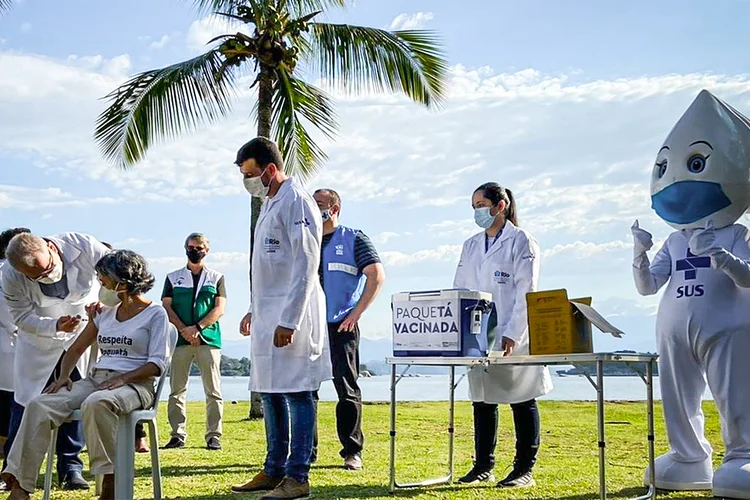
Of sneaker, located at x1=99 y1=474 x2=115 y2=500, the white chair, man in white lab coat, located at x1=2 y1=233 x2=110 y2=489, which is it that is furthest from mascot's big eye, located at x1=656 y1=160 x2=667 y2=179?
sneaker, located at x1=99 y1=474 x2=115 y2=500

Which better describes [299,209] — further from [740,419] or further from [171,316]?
[171,316]

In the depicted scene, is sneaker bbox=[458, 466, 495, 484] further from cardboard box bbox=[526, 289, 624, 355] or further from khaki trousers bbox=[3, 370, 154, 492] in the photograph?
khaki trousers bbox=[3, 370, 154, 492]

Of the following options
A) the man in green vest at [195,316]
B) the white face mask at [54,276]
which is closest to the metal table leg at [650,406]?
the white face mask at [54,276]

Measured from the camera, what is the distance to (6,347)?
22.2ft

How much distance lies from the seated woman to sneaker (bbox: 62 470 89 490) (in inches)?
37.5

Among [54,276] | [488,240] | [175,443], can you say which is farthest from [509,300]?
[175,443]

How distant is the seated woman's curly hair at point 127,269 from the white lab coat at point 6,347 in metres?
2.00

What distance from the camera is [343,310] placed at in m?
6.68

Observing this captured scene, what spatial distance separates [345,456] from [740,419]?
278 cm

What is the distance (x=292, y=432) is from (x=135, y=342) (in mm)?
1002

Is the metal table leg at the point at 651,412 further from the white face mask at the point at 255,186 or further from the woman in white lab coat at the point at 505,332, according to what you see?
the white face mask at the point at 255,186

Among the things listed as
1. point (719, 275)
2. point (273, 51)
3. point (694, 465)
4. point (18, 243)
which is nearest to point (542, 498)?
point (694, 465)

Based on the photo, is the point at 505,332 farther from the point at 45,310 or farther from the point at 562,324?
the point at 45,310

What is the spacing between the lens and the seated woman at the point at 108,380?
466cm
